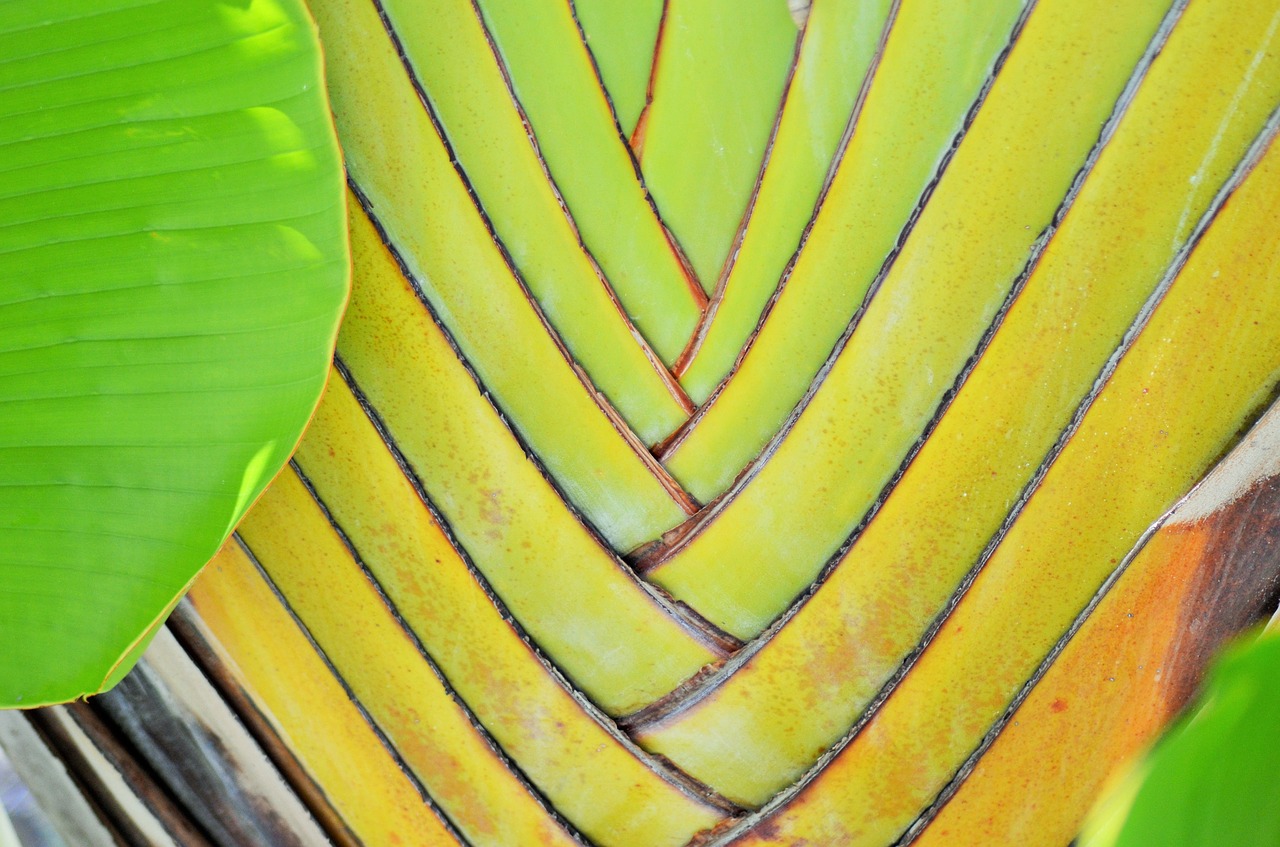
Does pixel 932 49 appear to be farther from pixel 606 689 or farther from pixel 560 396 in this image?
pixel 606 689

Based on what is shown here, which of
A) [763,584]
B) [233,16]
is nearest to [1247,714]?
[763,584]

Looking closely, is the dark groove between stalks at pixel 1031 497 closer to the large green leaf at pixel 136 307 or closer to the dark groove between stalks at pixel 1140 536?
the dark groove between stalks at pixel 1140 536

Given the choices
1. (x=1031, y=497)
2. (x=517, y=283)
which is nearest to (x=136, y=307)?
(x=517, y=283)

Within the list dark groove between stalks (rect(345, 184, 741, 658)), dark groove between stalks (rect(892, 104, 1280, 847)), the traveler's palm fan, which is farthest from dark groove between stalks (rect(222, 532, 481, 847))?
dark groove between stalks (rect(892, 104, 1280, 847))

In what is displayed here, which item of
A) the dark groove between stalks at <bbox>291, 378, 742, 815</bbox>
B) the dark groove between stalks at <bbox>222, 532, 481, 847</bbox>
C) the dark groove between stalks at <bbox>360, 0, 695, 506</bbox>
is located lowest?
the dark groove between stalks at <bbox>222, 532, 481, 847</bbox>

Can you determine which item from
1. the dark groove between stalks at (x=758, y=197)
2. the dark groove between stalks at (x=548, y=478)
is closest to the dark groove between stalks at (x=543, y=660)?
the dark groove between stalks at (x=548, y=478)

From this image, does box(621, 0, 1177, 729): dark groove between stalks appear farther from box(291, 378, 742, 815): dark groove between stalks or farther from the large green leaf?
the large green leaf
